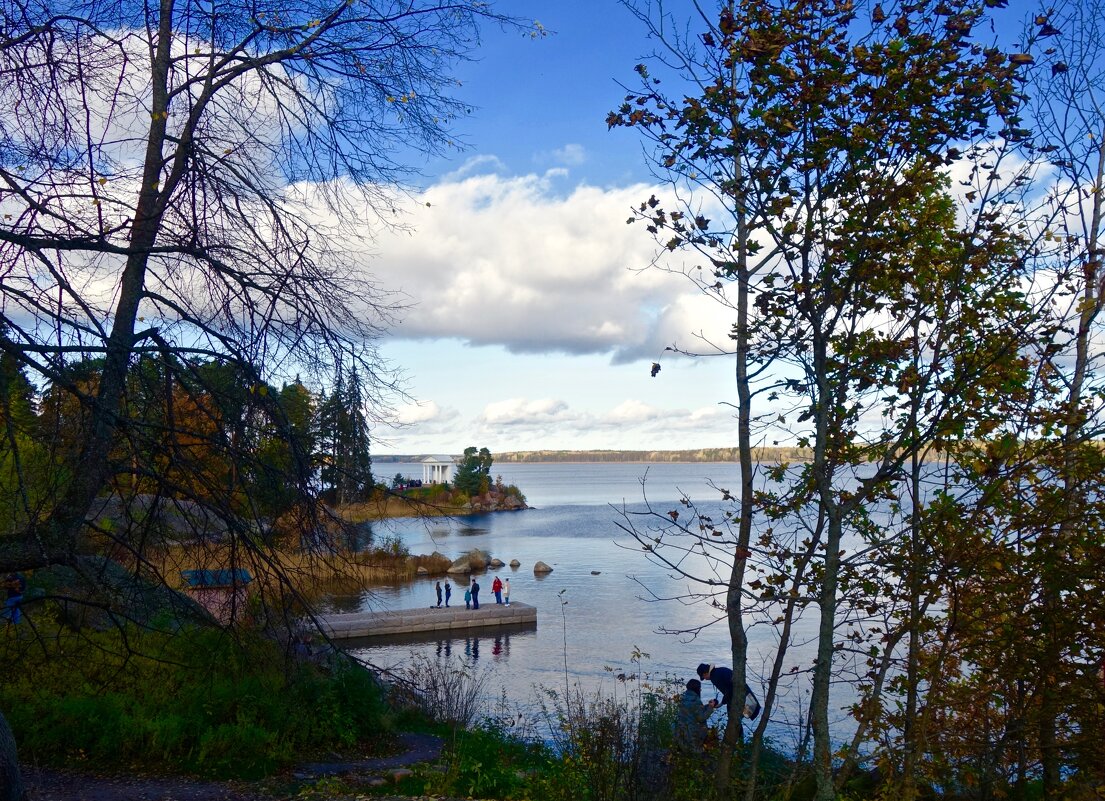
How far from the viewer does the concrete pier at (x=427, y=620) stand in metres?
27.9

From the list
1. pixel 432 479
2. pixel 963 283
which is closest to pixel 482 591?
pixel 963 283

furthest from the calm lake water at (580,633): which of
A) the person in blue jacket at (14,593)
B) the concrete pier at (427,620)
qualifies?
the person in blue jacket at (14,593)

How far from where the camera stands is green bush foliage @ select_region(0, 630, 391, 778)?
9516mm

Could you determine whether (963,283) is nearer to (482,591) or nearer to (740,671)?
(740,671)

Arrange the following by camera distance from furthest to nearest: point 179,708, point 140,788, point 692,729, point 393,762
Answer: point 393,762 → point 179,708 → point 692,729 → point 140,788

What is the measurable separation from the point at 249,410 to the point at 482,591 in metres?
35.2

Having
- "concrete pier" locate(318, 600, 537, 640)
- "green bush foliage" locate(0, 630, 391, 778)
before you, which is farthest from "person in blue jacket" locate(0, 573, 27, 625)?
"concrete pier" locate(318, 600, 537, 640)

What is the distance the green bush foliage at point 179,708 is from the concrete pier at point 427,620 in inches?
631

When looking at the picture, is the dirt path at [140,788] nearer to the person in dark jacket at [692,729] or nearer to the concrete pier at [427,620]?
the person in dark jacket at [692,729]

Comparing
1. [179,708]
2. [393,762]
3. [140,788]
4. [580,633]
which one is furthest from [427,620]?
[140,788]

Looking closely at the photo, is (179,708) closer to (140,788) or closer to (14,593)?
(140,788)

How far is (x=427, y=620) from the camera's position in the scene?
96.5ft

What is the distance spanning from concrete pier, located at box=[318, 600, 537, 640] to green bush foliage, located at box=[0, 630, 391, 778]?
16016mm

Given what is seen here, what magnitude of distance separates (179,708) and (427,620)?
19.4m
